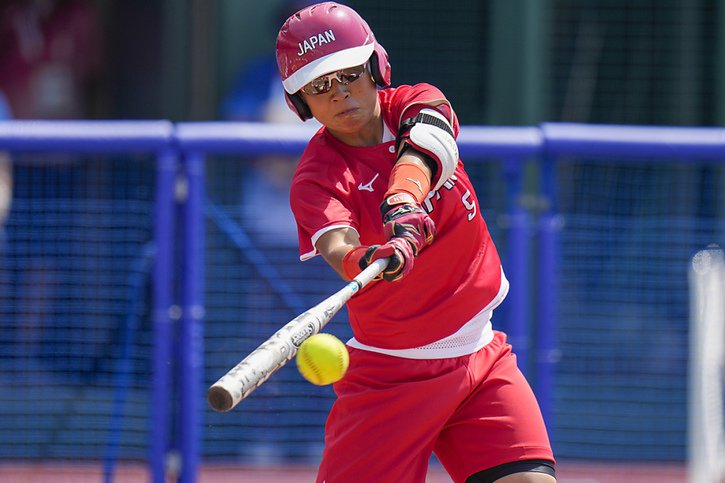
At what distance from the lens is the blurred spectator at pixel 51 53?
7504mm

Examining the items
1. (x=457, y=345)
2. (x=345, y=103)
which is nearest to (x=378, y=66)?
(x=345, y=103)

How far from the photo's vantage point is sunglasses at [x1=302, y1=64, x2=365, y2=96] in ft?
10.7

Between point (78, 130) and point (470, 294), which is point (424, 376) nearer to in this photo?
point (470, 294)

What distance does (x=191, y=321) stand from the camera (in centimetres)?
463

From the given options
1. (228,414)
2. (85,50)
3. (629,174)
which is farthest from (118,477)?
(85,50)

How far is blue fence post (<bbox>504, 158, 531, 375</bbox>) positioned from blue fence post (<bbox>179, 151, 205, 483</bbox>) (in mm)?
1295

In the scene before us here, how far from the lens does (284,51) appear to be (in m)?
3.28

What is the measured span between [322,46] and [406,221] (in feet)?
2.00

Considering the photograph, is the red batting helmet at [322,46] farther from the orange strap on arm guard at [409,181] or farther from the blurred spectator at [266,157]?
the blurred spectator at [266,157]

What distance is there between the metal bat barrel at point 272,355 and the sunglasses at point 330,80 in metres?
0.66

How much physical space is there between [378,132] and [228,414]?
78.0 inches

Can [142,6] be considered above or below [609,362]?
above

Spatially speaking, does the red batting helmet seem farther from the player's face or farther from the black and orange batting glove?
the black and orange batting glove

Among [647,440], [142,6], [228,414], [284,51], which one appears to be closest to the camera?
[284,51]
